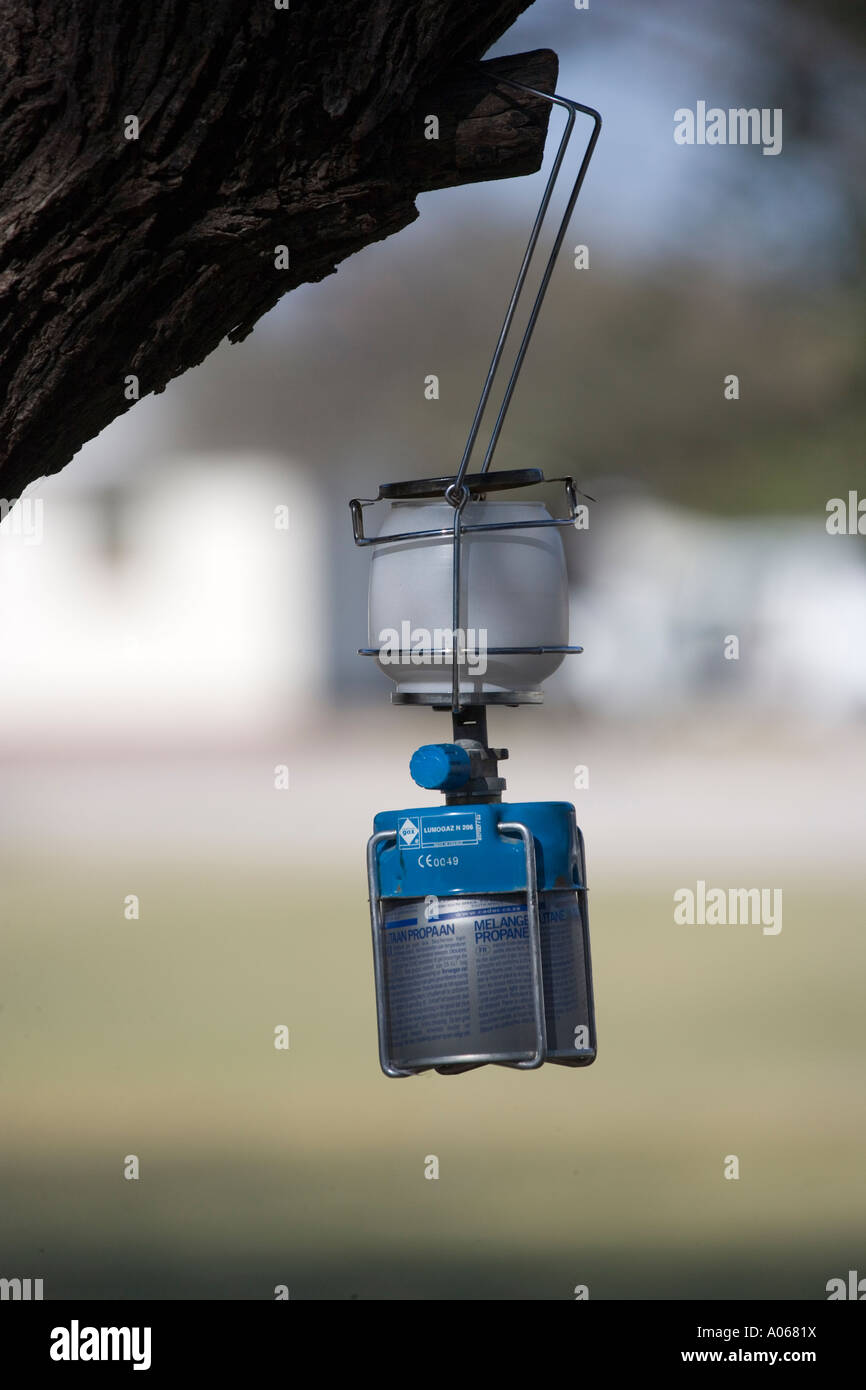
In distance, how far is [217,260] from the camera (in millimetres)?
1214

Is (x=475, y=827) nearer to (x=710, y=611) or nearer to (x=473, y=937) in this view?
(x=473, y=937)

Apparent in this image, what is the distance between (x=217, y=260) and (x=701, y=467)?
22.7 feet

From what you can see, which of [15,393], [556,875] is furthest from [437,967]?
[15,393]

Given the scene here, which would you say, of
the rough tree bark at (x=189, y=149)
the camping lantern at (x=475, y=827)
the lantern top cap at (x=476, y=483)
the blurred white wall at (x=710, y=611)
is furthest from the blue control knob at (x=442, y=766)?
the blurred white wall at (x=710, y=611)

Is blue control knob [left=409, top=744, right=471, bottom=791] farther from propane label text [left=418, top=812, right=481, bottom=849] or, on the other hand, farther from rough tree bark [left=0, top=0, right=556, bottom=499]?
rough tree bark [left=0, top=0, right=556, bottom=499]

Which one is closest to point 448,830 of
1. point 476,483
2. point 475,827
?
point 475,827

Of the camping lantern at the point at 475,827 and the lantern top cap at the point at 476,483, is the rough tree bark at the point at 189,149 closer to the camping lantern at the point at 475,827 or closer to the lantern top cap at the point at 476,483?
the camping lantern at the point at 475,827

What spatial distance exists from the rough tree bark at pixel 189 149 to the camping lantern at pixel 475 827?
11 cm

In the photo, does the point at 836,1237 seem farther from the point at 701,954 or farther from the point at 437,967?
the point at 701,954

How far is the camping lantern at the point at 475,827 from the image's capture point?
1.10 m

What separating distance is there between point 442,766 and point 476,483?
8.6 inches

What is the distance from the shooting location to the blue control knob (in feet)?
3.66

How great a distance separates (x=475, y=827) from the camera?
3.62 ft

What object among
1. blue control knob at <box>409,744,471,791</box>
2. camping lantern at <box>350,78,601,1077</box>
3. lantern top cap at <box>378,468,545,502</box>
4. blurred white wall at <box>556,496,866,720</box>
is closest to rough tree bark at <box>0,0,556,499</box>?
camping lantern at <box>350,78,601,1077</box>
